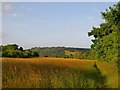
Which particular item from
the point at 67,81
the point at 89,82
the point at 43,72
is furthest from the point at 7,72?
the point at 89,82

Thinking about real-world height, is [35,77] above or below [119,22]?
below

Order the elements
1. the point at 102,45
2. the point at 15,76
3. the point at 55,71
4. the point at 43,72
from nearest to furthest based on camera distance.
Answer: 1. the point at 15,76
2. the point at 43,72
3. the point at 55,71
4. the point at 102,45

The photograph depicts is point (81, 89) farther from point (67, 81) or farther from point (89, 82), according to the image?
point (89, 82)

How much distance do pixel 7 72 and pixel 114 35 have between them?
1370cm

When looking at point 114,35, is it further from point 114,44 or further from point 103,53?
point 103,53

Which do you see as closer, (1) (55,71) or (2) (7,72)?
(2) (7,72)

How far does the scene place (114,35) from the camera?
84.2ft

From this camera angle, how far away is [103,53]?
29203mm

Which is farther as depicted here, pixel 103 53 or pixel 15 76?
pixel 103 53

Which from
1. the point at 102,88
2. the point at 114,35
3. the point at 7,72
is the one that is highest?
the point at 114,35

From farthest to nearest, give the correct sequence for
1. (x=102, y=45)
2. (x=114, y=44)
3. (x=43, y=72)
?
(x=102, y=45), (x=114, y=44), (x=43, y=72)

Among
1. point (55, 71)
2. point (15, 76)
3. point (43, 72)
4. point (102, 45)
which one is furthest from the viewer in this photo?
point (102, 45)

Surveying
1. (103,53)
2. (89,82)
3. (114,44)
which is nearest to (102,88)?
(89,82)

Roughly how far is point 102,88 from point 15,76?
521cm
